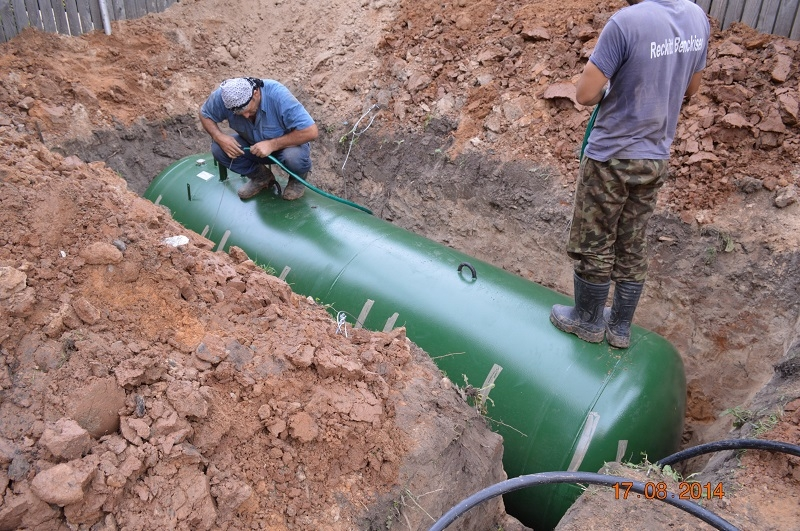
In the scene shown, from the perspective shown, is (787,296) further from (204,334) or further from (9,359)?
(9,359)

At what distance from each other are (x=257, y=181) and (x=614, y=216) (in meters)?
3.20

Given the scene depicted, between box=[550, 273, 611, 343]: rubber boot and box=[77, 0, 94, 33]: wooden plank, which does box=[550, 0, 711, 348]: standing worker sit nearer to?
box=[550, 273, 611, 343]: rubber boot

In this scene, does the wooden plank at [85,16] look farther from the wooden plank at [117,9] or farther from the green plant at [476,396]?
the green plant at [476,396]

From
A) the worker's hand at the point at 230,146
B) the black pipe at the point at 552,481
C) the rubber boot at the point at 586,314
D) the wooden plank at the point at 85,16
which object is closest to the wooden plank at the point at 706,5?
the rubber boot at the point at 586,314

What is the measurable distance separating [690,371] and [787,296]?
900mm

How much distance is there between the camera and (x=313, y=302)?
3.27 metres

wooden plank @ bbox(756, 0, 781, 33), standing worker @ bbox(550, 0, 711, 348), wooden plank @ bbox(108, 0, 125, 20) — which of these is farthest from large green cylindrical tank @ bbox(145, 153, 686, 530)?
wooden plank @ bbox(108, 0, 125, 20)

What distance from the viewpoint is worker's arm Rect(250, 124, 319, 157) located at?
184 inches

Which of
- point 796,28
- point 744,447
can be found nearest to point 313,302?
point 744,447

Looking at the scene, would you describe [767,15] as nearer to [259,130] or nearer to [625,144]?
[625,144]

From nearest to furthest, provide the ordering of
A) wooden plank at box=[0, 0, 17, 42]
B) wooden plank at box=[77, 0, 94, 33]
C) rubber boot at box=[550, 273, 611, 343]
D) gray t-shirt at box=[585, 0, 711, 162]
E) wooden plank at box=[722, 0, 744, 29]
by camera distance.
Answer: gray t-shirt at box=[585, 0, 711, 162], rubber boot at box=[550, 273, 611, 343], wooden plank at box=[722, 0, 744, 29], wooden plank at box=[0, 0, 17, 42], wooden plank at box=[77, 0, 94, 33]

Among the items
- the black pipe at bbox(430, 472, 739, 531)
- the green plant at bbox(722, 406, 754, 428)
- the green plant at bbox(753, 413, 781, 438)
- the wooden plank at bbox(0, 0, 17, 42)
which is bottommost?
the green plant at bbox(722, 406, 754, 428)

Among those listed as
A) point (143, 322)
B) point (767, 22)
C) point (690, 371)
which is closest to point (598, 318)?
point (690, 371)

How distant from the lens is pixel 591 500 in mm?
2650
